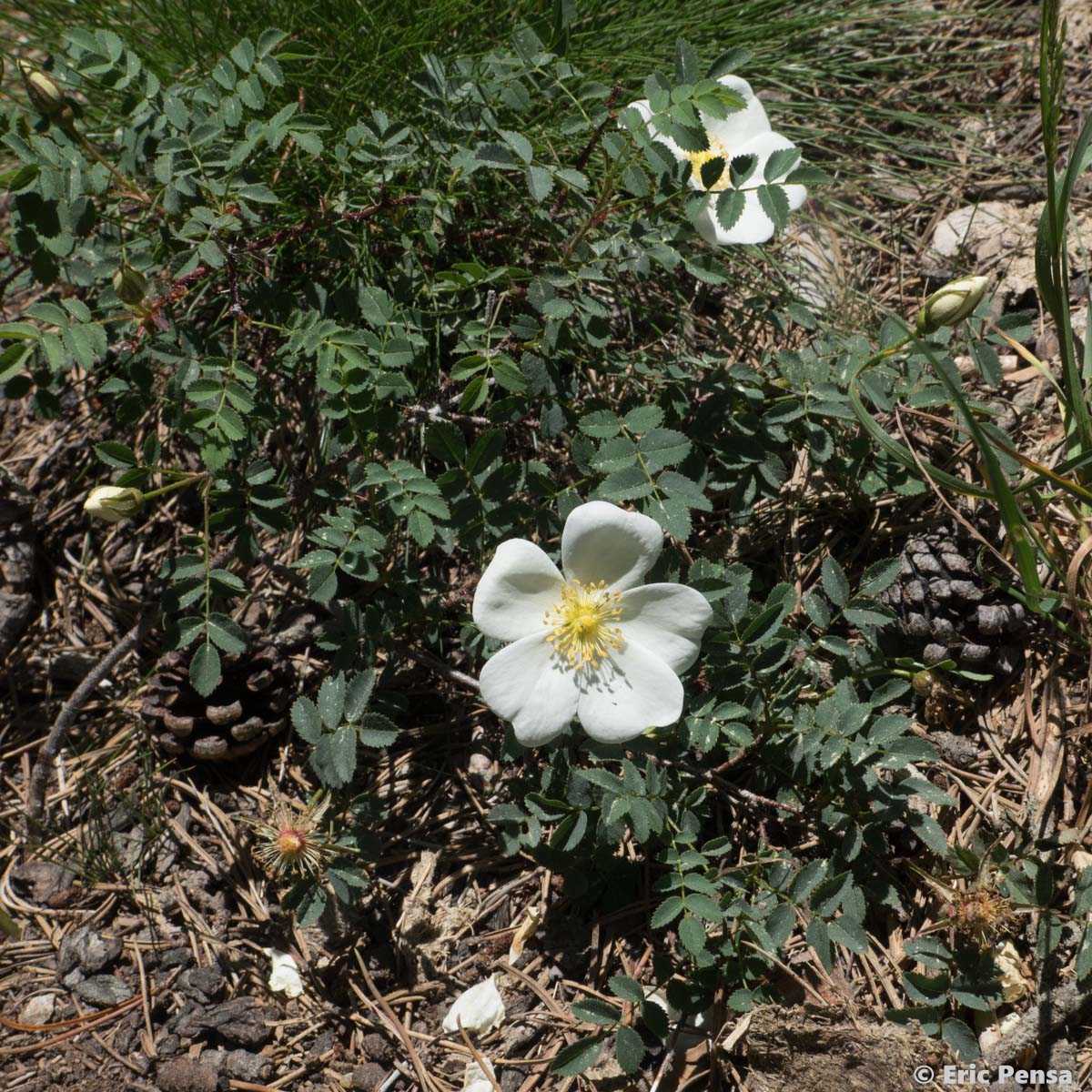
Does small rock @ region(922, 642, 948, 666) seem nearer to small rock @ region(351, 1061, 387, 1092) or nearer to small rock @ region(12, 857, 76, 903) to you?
small rock @ region(351, 1061, 387, 1092)

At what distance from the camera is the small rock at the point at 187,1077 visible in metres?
2.06

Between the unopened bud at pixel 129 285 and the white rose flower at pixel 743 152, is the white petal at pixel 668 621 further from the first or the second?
the unopened bud at pixel 129 285

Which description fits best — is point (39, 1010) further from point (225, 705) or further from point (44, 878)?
point (225, 705)

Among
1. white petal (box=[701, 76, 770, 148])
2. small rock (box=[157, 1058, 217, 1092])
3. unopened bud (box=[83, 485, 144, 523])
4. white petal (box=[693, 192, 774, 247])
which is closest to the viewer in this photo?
unopened bud (box=[83, 485, 144, 523])

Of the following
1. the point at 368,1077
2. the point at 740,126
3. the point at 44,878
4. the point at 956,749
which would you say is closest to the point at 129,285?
the point at 44,878

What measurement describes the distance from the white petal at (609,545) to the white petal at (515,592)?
0.05 metres

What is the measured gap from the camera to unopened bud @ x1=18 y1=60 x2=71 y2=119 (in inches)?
78.7

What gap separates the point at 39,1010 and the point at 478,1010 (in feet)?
3.44

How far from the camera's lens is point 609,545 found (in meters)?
1.87

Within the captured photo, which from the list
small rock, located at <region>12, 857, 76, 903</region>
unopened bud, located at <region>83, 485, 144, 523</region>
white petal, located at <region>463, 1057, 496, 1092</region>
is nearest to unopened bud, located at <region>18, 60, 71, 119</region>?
unopened bud, located at <region>83, 485, 144, 523</region>

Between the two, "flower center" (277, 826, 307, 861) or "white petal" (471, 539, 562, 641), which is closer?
"white petal" (471, 539, 562, 641)

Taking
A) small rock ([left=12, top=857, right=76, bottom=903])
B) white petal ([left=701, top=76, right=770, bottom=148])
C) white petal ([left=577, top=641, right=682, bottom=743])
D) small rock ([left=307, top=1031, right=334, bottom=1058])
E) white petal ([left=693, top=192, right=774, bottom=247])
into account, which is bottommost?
small rock ([left=307, top=1031, right=334, bottom=1058])

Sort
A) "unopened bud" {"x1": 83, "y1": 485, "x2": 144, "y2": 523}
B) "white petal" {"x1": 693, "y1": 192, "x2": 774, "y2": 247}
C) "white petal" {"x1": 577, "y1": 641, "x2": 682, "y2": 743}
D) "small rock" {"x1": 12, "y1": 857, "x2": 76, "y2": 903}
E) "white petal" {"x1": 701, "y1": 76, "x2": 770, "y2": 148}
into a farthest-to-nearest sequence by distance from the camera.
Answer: "white petal" {"x1": 701, "y1": 76, "x2": 770, "y2": 148} < "small rock" {"x1": 12, "y1": 857, "x2": 76, "y2": 903} < "white petal" {"x1": 693, "y1": 192, "x2": 774, "y2": 247} < "unopened bud" {"x1": 83, "y1": 485, "x2": 144, "y2": 523} < "white petal" {"x1": 577, "y1": 641, "x2": 682, "y2": 743}

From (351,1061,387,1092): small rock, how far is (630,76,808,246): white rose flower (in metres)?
2.04
